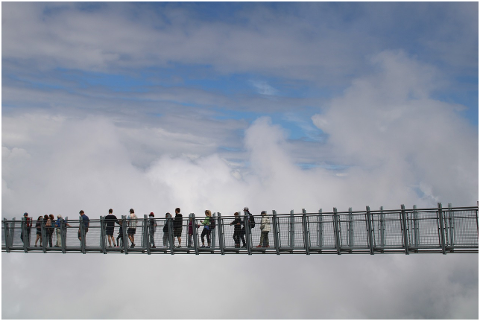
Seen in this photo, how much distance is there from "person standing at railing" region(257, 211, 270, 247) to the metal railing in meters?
0.12

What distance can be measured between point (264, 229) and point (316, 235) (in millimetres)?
2150

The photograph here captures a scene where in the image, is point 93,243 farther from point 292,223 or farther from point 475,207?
point 475,207

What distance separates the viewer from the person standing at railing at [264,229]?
2209cm

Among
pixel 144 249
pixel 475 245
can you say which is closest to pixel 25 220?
pixel 144 249

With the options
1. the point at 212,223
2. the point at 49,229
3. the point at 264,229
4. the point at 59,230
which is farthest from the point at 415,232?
the point at 49,229

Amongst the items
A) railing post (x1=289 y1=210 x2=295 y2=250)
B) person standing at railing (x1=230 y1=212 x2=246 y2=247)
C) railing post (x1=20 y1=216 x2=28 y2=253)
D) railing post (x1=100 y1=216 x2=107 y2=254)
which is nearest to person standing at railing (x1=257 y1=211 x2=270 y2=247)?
person standing at railing (x1=230 y1=212 x2=246 y2=247)

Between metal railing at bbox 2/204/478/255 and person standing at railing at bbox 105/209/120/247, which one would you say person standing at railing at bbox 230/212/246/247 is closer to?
metal railing at bbox 2/204/478/255

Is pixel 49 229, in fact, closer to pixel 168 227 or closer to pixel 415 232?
pixel 168 227

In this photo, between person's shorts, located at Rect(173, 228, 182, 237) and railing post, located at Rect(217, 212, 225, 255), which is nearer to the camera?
railing post, located at Rect(217, 212, 225, 255)

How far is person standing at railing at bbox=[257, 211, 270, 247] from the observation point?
22.1 metres

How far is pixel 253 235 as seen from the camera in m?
22.5

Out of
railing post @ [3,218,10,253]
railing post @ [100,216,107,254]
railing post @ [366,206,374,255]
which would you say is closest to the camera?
railing post @ [366,206,374,255]

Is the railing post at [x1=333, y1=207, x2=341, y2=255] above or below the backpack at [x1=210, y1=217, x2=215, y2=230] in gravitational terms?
below

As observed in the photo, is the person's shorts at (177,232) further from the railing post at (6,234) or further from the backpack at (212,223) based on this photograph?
the railing post at (6,234)
